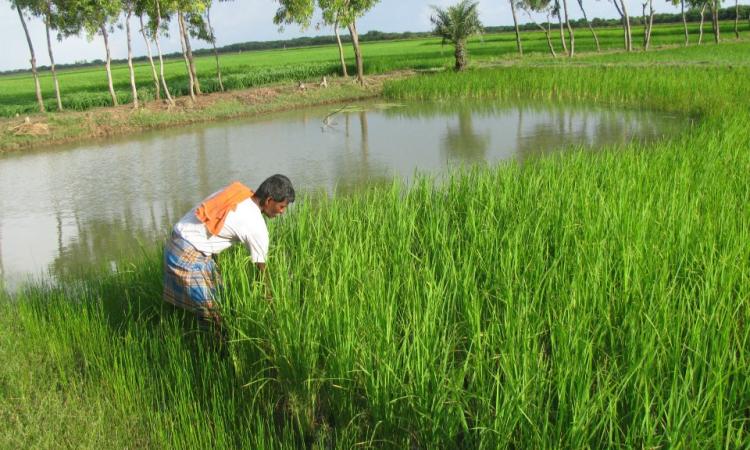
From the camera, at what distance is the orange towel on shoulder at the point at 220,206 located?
9.71 feet

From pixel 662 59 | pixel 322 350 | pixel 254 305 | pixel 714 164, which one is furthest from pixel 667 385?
pixel 662 59

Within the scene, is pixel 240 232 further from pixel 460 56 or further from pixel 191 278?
pixel 460 56

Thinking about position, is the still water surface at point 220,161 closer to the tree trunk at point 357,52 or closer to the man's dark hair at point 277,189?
the man's dark hair at point 277,189

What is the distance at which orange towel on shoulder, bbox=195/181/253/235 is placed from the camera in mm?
2961

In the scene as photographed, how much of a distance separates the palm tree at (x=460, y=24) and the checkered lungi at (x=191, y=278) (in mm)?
20857

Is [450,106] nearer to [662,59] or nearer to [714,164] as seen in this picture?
[662,59]

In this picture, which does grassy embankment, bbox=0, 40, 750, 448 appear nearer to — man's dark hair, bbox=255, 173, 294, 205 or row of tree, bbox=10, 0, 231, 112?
man's dark hair, bbox=255, 173, 294, 205

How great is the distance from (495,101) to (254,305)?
14200 millimetres

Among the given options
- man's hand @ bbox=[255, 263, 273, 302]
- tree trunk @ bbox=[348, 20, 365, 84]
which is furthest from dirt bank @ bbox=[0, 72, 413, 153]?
man's hand @ bbox=[255, 263, 273, 302]

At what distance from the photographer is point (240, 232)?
9.66ft

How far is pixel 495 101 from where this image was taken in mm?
16203

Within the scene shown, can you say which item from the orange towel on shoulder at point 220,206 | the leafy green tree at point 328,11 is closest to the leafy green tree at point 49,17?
the leafy green tree at point 328,11

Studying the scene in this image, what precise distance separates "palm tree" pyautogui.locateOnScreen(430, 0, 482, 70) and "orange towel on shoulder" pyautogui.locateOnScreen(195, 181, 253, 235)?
20830 mm

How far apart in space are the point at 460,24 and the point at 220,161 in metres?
15.1
